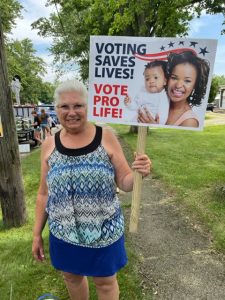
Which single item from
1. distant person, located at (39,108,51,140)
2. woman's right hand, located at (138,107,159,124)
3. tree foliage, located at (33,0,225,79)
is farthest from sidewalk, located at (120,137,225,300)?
distant person, located at (39,108,51,140)

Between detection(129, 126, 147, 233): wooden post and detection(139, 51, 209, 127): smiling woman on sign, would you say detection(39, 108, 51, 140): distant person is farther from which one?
detection(139, 51, 209, 127): smiling woman on sign

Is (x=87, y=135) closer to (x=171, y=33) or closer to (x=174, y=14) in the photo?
(x=174, y=14)

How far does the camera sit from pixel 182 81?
2.16 m

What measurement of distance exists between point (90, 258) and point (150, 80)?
4.34ft

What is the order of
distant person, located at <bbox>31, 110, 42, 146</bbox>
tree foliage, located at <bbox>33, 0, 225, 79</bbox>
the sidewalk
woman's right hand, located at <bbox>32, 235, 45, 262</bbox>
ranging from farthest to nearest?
distant person, located at <bbox>31, 110, 42, 146</bbox> → tree foliage, located at <bbox>33, 0, 225, 79</bbox> → the sidewalk → woman's right hand, located at <bbox>32, 235, 45, 262</bbox>

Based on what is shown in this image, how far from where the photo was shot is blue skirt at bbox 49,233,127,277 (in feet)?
7.17

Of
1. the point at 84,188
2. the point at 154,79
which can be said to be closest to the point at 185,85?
the point at 154,79

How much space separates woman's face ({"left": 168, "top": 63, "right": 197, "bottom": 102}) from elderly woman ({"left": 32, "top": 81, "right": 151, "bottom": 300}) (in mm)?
498

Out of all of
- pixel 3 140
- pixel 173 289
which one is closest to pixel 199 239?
pixel 173 289

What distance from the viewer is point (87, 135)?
2.18 m

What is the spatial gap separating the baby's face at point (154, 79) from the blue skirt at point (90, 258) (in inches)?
43.3

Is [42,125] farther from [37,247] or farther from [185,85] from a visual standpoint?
[185,85]

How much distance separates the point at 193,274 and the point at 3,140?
308 centimetres

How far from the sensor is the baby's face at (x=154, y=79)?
7.25 ft
